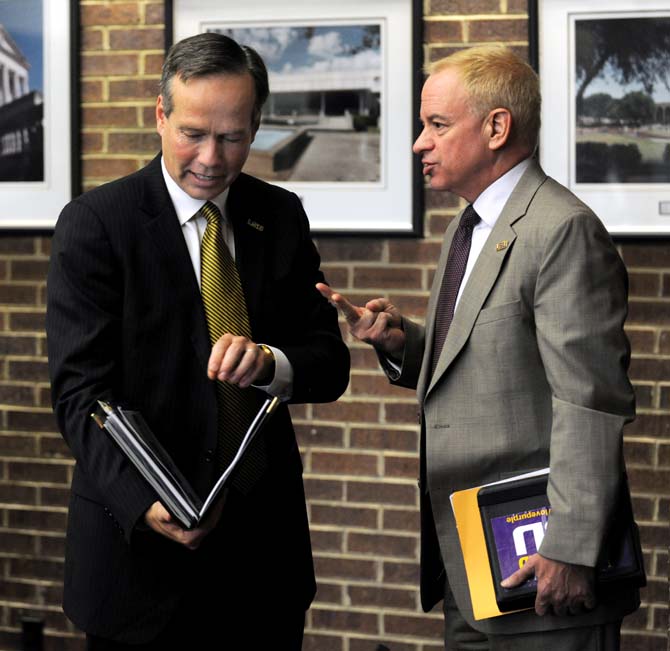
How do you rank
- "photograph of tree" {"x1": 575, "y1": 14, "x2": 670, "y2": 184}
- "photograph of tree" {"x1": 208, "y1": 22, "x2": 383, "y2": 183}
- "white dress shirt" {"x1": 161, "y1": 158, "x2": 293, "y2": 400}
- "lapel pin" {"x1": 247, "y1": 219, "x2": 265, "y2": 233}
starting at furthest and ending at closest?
"photograph of tree" {"x1": 208, "y1": 22, "x2": 383, "y2": 183} → "photograph of tree" {"x1": 575, "y1": 14, "x2": 670, "y2": 184} → "lapel pin" {"x1": 247, "y1": 219, "x2": 265, "y2": 233} → "white dress shirt" {"x1": 161, "y1": 158, "x2": 293, "y2": 400}

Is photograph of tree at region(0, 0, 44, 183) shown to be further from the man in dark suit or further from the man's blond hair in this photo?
the man's blond hair

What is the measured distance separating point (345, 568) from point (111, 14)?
1.98 m

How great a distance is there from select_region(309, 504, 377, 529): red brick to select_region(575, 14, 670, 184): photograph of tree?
1.26 meters

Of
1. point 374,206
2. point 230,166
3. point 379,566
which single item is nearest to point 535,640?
point 230,166

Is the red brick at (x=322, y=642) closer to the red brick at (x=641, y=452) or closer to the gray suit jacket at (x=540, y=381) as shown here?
the red brick at (x=641, y=452)

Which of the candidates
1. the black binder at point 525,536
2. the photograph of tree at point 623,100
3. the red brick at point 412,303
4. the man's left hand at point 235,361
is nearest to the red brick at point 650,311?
the photograph of tree at point 623,100

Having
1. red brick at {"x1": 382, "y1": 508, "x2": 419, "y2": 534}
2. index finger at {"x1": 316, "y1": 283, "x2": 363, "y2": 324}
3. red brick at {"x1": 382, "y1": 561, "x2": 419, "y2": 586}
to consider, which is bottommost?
red brick at {"x1": 382, "y1": 561, "x2": 419, "y2": 586}

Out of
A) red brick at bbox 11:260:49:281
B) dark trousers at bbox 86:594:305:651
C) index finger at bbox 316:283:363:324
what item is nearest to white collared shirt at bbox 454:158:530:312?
index finger at bbox 316:283:363:324

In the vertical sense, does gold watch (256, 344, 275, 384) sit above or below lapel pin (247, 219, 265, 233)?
below

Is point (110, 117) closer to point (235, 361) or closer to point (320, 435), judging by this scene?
point (320, 435)

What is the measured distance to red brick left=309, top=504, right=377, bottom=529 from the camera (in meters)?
3.38

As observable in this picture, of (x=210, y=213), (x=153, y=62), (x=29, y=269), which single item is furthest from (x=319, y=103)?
(x=210, y=213)

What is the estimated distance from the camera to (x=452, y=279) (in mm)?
2188

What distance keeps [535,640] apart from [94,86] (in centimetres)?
233
